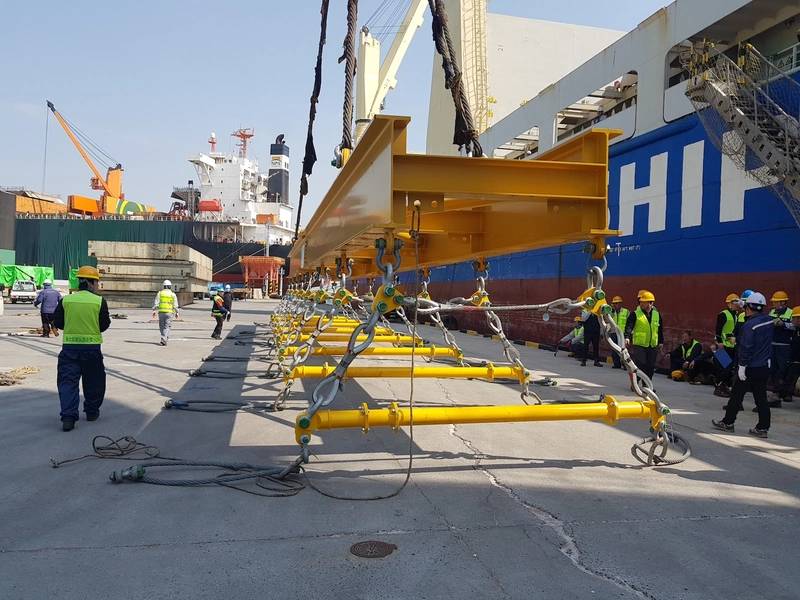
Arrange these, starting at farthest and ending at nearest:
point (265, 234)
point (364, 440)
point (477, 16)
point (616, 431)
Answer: point (265, 234) → point (477, 16) → point (616, 431) → point (364, 440)

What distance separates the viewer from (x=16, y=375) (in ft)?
27.1

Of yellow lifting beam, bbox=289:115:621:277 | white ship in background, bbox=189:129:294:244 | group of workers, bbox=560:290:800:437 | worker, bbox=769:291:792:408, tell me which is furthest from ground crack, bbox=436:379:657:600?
white ship in background, bbox=189:129:294:244

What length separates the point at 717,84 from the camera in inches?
368

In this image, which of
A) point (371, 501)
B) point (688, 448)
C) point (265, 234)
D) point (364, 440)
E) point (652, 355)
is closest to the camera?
point (371, 501)

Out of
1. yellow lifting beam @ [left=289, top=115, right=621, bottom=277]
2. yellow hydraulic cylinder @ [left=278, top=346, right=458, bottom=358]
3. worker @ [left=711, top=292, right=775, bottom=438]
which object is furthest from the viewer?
yellow hydraulic cylinder @ [left=278, top=346, right=458, bottom=358]

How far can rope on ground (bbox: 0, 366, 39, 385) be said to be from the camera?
7.80m

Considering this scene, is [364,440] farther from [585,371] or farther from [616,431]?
[585,371]

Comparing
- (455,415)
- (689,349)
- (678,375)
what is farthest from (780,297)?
(455,415)

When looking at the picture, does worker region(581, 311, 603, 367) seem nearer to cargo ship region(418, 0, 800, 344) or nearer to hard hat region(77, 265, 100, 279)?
cargo ship region(418, 0, 800, 344)

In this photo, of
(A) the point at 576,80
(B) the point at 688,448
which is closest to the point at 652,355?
(B) the point at 688,448

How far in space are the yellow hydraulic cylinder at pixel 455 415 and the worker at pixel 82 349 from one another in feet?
9.12

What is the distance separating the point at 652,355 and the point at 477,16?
16451mm

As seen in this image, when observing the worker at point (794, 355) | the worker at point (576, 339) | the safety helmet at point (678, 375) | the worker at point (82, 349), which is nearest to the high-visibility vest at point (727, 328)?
the worker at point (794, 355)

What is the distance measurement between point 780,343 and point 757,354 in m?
2.59
